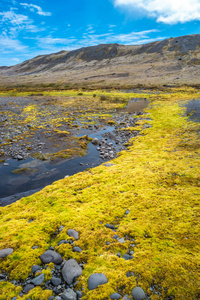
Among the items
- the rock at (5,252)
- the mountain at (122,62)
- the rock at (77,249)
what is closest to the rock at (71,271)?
the rock at (77,249)

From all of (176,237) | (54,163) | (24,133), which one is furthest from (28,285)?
(24,133)

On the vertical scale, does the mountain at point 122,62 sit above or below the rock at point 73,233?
above

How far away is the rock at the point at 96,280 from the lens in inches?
181

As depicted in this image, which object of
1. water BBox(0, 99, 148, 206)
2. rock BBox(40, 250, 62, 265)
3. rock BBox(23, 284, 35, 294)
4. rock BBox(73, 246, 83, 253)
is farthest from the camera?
water BBox(0, 99, 148, 206)

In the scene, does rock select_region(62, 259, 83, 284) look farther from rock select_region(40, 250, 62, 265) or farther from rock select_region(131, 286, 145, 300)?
rock select_region(131, 286, 145, 300)

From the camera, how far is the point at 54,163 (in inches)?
546

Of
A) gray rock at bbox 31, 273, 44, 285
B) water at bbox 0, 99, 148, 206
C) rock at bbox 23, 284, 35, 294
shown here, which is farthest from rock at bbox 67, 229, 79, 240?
water at bbox 0, 99, 148, 206

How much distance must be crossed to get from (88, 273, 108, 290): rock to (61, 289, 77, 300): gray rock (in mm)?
437

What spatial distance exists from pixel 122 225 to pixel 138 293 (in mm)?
2438

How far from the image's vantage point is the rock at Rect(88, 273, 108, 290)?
4602 millimetres

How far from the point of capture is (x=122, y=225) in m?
6.70

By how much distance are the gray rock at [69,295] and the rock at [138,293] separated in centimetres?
150

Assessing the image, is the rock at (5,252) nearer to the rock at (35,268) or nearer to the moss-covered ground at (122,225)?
the moss-covered ground at (122,225)

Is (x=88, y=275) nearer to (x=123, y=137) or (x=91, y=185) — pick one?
(x=91, y=185)
